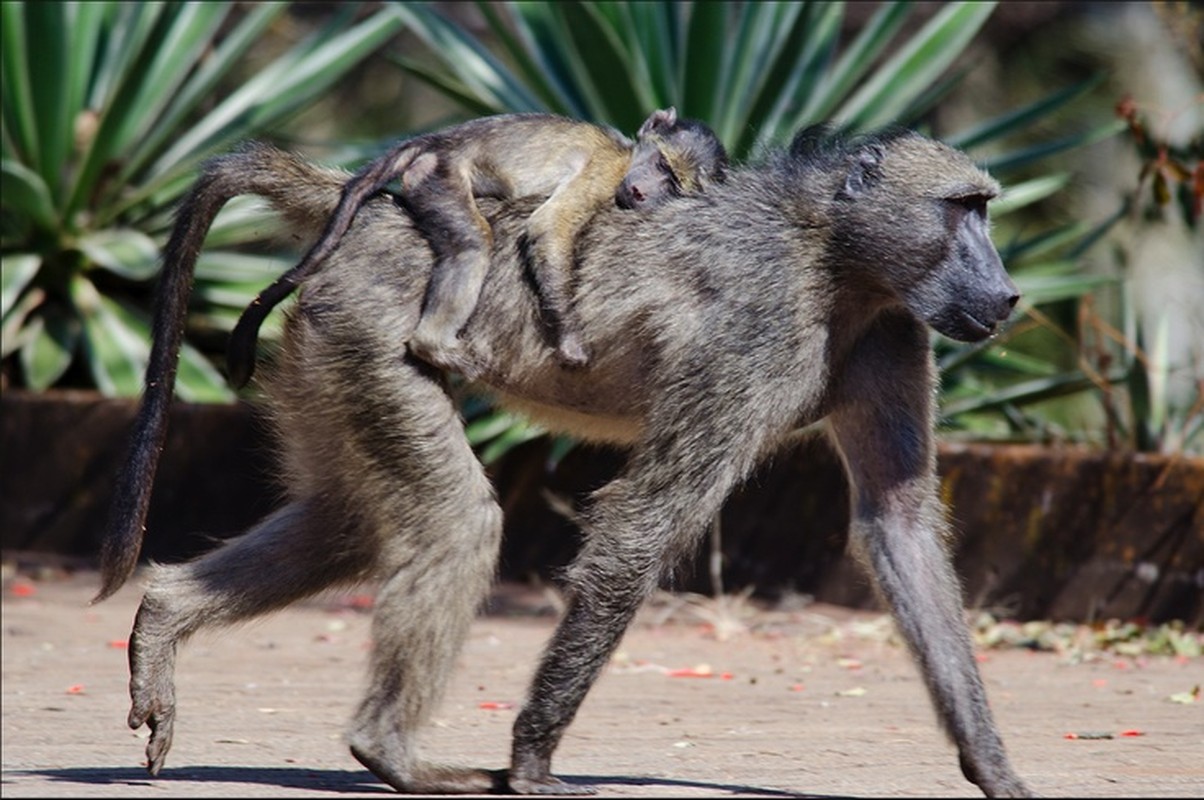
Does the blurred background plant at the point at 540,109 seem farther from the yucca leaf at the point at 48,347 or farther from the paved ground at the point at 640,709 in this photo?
the paved ground at the point at 640,709

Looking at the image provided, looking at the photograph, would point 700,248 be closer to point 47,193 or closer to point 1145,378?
point 1145,378

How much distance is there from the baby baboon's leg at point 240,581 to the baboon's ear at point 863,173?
1.52m

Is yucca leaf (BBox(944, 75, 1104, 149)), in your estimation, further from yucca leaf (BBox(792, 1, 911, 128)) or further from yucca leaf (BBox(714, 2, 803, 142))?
yucca leaf (BBox(714, 2, 803, 142))

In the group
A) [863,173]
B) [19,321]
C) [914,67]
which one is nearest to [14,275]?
[19,321]

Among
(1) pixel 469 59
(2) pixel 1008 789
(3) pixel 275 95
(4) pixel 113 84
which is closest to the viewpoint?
(2) pixel 1008 789

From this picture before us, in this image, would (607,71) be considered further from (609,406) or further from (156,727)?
(156,727)

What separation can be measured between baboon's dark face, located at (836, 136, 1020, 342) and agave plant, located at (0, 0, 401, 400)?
4.57m

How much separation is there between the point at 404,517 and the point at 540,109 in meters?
4.33

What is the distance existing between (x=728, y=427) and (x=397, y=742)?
1059mm

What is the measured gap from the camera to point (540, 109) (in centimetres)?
831

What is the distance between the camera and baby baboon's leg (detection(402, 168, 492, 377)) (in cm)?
438

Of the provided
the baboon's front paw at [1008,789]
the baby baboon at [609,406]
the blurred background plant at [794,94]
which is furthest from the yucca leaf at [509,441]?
the baboon's front paw at [1008,789]

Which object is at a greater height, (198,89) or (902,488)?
(902,488)

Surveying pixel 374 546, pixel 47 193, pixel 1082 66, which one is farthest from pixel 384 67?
pixel 374 546
